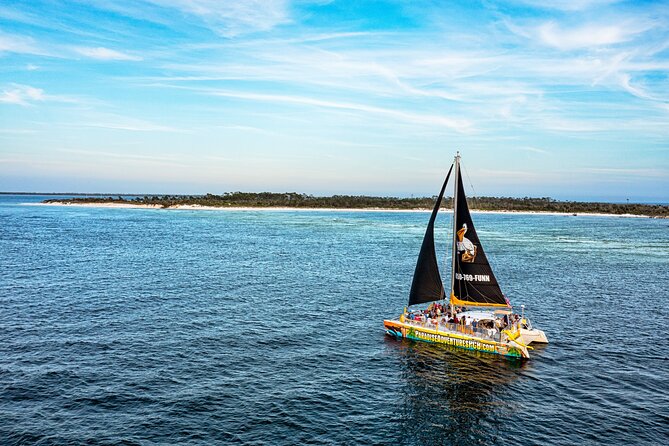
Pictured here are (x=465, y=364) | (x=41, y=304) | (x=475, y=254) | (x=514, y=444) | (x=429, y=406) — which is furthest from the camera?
(x=41, y=304)

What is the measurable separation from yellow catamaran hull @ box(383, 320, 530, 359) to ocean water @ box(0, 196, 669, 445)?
732 mm

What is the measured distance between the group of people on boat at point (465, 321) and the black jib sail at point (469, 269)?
1388mm

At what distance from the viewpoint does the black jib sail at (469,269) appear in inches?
1537

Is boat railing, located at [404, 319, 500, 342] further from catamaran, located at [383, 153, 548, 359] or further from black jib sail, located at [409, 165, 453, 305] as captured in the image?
black jib sail, located at [409, 165, 453, 305]

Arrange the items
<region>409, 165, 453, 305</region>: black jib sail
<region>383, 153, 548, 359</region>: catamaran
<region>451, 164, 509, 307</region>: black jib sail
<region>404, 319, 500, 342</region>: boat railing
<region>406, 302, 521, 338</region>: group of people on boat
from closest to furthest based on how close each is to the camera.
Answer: <region>404, 319, 500, 342</region>: boat railing < <region>406, 302, 521, 338</region>: group of people on boat < <region>383, 153, 548, 359</region>: catamaran < <region>451, 164, 509, 307</region>: black jib sail < <region>409, 165, 453, 305</region>: black jib sail

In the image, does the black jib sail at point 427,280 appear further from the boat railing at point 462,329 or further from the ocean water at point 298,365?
the ocean water at point 298,365

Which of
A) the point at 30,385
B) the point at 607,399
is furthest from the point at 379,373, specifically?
the point at 30,385

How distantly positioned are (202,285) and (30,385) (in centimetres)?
2802

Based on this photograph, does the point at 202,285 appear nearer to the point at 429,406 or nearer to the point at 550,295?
the point at 429,406

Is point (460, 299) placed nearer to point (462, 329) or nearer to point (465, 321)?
point (465, 321)

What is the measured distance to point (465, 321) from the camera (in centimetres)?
3725

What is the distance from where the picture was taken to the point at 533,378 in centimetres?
3116

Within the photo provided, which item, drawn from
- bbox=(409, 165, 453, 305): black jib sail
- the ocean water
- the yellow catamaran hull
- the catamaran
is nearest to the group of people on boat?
the catamaran

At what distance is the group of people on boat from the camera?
119 ft
